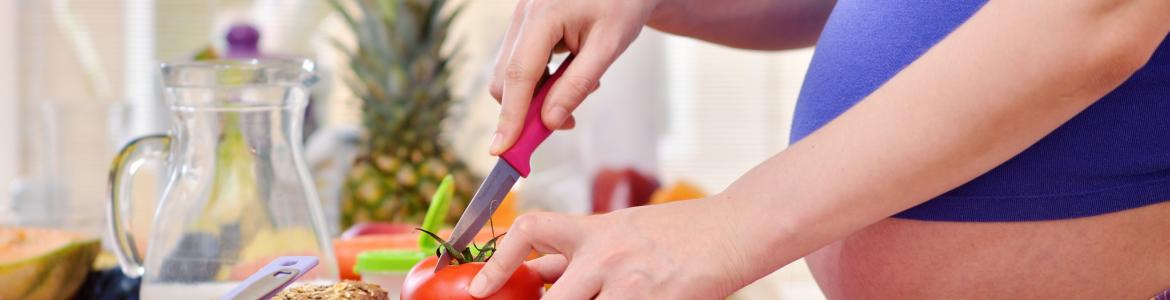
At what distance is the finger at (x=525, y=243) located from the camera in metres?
0.64

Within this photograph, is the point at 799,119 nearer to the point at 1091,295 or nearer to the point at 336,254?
the point at 1091,295

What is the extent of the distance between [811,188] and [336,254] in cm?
55

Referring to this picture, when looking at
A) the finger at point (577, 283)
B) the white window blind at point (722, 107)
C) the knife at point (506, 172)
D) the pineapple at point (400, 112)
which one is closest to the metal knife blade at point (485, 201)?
the knife at point (506, 172)

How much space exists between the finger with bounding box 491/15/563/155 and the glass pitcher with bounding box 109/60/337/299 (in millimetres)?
251

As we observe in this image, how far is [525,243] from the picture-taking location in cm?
65

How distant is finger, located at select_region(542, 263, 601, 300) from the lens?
2.01 ft

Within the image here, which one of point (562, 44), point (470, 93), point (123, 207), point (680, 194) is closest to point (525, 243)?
point (562, 44)

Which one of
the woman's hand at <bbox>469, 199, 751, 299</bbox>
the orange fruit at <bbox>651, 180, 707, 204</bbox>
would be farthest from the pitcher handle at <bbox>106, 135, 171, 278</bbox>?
the orange fruit at <bbox>651, 180, 707, 204</bbox>

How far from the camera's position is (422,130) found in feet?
7.23

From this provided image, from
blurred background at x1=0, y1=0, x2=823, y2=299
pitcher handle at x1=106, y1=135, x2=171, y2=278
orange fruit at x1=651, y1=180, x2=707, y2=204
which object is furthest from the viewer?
blurred background at x1=0, y1=0, x2=823, y2=299

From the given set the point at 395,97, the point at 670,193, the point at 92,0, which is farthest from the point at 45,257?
the point at 92,0

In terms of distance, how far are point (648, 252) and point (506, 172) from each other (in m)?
0.14

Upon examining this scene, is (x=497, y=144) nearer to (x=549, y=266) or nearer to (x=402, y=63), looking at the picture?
(x=549, y=266)

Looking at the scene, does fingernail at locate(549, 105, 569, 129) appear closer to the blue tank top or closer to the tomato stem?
the tomato stem
